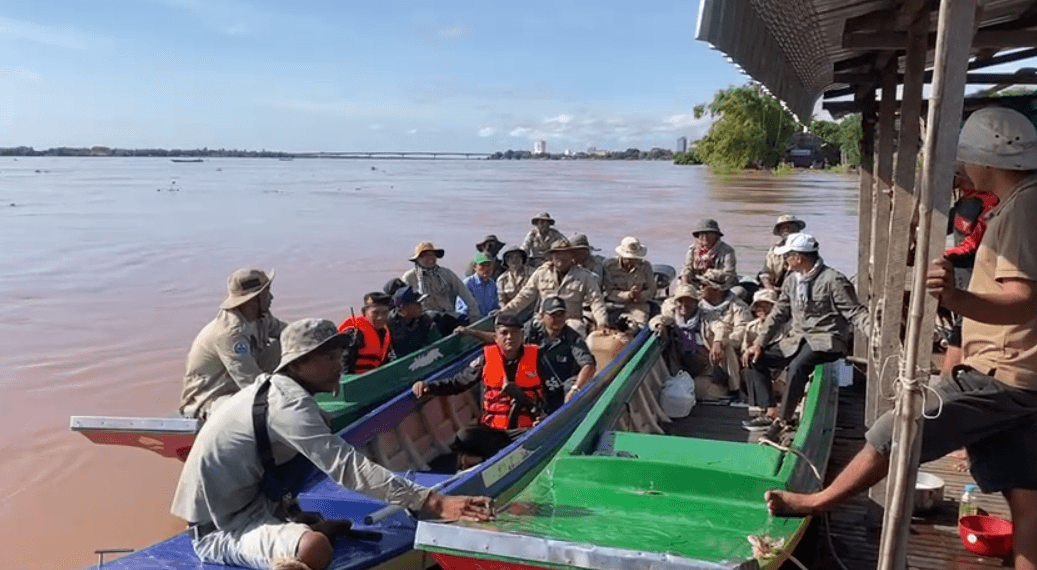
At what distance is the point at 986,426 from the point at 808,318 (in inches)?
113

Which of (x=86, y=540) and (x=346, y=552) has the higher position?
(x=346, y=552)

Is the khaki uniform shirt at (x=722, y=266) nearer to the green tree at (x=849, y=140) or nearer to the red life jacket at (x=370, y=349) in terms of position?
the red life jacket at (x=370, y=349)

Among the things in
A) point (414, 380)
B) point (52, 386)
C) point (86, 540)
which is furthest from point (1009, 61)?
point (52, 386)

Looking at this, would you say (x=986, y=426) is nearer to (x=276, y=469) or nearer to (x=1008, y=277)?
(x=1008, y=277)

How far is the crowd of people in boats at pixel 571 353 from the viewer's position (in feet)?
8.18

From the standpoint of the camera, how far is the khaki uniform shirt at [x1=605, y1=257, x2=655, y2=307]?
25.9ft

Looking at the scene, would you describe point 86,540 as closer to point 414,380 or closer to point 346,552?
point 414,380

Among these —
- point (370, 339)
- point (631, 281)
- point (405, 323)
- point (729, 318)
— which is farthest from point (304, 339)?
point (631, 281)

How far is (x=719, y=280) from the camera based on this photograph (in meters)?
7.73

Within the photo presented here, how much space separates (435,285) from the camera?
315 inches

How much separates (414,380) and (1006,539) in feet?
13.1

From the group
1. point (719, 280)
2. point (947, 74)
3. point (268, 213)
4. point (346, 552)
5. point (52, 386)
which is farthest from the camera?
point (268, 213)

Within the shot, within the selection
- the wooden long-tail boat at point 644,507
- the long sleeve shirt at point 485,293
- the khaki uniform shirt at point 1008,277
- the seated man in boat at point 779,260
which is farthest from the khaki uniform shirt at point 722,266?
the khaki uniform shirt at point 1008,277

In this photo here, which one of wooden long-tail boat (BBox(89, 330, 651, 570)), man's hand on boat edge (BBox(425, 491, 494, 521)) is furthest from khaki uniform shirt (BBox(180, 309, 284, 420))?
man's hand on boat edge (BBox(425, 491, 494, 521))
